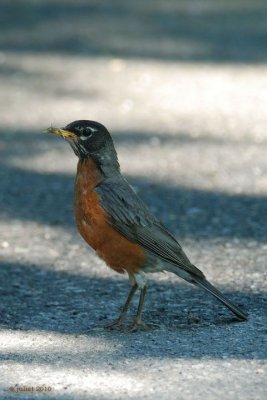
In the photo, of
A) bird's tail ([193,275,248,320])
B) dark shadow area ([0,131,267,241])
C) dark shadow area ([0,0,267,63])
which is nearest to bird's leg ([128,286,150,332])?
bird's tail ([193,275,248,320])

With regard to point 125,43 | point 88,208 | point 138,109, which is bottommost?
point 88,208

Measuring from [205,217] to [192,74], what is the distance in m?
5.52

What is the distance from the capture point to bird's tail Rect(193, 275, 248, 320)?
6.39 m

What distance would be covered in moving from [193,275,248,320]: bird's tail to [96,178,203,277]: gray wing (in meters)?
0.05

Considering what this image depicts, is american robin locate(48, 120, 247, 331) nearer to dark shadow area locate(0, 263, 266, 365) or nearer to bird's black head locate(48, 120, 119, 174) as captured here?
bird's black head locate(48, 120, 119, 174)

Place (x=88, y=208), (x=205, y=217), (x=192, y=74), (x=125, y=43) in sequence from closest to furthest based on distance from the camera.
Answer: (x=88, y=208), (x=205, y=217), (x=192, y=74), (x=125, y=43)

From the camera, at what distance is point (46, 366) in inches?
225

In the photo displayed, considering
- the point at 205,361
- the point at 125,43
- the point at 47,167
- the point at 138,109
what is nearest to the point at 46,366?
the point at 205,361

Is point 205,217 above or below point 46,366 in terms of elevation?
above

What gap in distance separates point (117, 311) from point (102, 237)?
87 centimetres

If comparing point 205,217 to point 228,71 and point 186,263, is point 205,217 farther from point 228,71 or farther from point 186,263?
point 228,71

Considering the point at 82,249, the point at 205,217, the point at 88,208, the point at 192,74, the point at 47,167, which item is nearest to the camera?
the point at 88,208

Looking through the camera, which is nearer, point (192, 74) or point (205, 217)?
point (205, 217)

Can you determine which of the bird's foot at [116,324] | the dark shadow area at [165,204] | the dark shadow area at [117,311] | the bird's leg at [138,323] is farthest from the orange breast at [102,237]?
the dark shadow area at [165,204]
